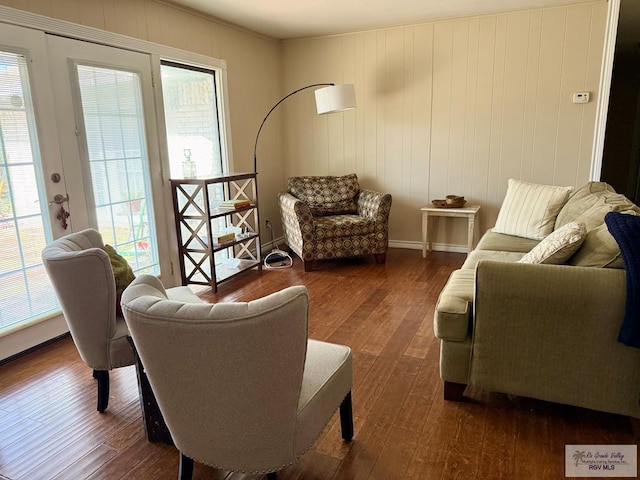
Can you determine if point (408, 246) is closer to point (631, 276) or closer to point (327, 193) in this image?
point (327, 193)

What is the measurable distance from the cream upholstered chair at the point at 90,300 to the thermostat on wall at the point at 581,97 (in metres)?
4.12

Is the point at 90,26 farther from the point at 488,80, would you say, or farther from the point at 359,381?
the point at 488,80

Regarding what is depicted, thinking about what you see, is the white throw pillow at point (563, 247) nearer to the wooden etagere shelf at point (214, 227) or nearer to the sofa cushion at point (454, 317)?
the sofa cushion at point (454, 317)

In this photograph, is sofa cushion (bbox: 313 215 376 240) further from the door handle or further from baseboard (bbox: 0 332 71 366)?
baseboard (bbox: 0 332 71 366)

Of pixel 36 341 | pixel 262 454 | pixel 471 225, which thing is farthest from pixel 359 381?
pixel 471 225

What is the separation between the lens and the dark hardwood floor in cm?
170

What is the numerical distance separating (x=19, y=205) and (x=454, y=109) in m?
3.83

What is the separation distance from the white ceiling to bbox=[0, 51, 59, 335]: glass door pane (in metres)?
1.57

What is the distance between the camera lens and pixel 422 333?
9.37ft

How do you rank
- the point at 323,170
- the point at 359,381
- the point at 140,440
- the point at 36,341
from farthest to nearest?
the point at 323,170 → the point at 36,341 → the point at 359,381 → the point at 140,440

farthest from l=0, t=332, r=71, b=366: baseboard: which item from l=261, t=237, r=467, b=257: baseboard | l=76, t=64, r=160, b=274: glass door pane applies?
l=261, t=237, r=467, b=257: baseboard

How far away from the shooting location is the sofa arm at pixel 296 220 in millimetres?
4133

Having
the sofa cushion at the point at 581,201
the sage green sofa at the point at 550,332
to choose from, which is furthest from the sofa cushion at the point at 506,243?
the sage green sofa at the point at 550,332

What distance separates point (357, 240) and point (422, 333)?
1589mm
